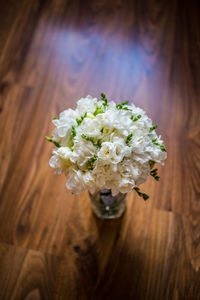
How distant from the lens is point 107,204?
3.65 ft

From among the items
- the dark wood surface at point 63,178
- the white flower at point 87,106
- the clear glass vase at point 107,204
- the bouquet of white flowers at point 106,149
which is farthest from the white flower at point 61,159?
the dark wood surface at point 63,178

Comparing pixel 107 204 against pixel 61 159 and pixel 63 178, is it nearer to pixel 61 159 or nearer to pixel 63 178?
pixel 63 178

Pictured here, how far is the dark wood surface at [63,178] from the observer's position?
1.12m

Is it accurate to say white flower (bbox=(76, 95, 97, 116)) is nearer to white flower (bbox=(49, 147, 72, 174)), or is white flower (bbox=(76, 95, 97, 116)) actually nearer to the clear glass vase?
white flower (bbox=(49, 147, 72, 174))

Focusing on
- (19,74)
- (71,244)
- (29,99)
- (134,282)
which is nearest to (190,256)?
(134,282)

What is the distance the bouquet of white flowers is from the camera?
2.34 feet

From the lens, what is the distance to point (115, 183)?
75cm

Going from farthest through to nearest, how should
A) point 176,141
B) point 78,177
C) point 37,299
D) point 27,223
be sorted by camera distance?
point 176,141, point 27,223, point 37,299, point 78,177

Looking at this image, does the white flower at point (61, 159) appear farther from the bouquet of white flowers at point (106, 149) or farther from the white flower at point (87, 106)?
the white flower at point (87, 106)

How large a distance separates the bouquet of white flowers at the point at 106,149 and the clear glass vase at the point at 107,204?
25 cm

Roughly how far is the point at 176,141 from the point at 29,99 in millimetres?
786

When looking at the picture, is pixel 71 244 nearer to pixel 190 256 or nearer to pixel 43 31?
pixel 190 256

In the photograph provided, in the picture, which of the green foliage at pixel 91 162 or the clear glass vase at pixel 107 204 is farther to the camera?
the clear glass vase at pixel 107 204

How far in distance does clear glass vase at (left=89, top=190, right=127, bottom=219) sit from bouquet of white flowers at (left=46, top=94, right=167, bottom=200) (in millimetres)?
255
